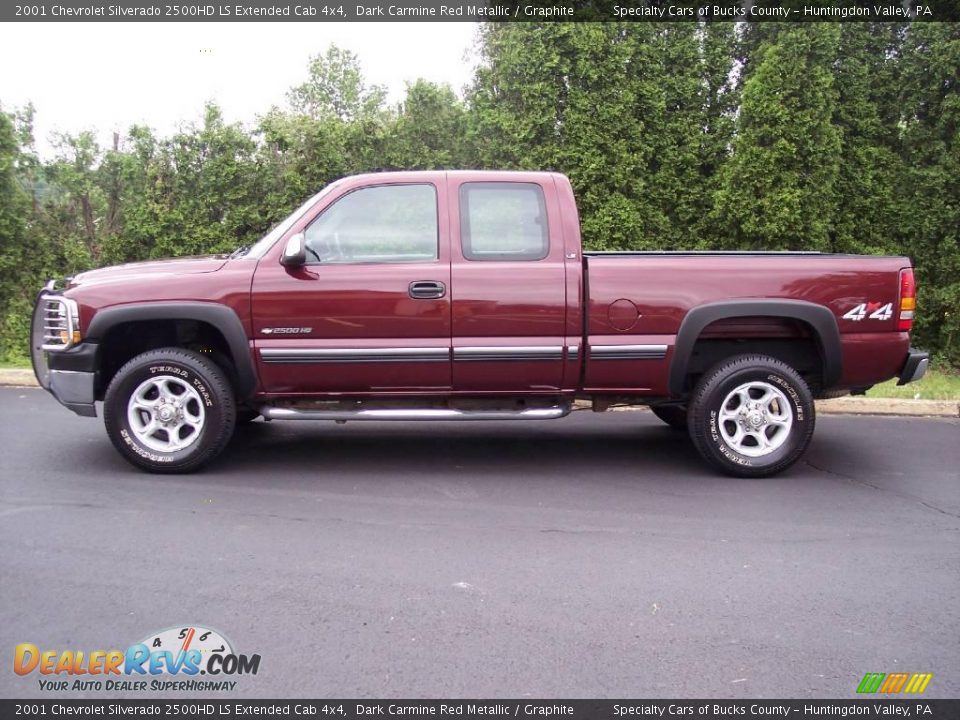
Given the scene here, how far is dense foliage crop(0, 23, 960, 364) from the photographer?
29.3 ft

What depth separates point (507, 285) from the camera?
5.02 meters

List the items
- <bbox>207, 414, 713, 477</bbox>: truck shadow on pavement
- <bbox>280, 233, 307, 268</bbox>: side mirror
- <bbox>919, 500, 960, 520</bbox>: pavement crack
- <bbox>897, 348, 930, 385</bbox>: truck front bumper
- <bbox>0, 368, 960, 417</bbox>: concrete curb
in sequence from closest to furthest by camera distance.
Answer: <bbox>919, 500, 960, 520</bbox>: pavement crack < <bbox>280, 233, 307, 268</bbox>: side mirror < <bbox>897, 348, 930, 385</bbox>: truck front bumper < <bbox>207, 414, 713, 477</bbox>: truck shadow on pavement < <bbox>0, 368, 960, 417</bbox>: concrete curb

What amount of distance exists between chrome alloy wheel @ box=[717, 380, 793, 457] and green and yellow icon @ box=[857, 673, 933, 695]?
2.44m

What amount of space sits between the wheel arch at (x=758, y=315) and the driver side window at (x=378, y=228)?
1708mm

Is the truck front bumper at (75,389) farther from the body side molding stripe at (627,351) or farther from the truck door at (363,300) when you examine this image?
the body side molding stripe at (627,351)

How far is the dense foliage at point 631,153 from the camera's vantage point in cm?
892

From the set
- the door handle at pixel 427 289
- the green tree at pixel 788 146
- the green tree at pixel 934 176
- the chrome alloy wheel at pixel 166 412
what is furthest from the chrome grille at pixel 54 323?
the green tree at pixel 934 176

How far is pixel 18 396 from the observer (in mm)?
7977

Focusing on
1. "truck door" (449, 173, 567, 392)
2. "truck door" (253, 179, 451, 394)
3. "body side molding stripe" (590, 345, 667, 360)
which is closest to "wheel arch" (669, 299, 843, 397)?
"body side molding stripe" (590, 345, 667, 360)

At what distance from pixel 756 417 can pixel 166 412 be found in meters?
3.90

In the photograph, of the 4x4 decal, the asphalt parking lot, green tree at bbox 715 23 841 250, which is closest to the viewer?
the asphalt parking lot

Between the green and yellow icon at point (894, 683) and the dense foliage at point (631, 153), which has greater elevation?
the dense foliage at point (631, 153)

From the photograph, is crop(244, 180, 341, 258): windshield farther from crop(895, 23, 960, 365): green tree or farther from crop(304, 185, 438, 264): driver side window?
crop(895, 23, 960, 365): green tree
